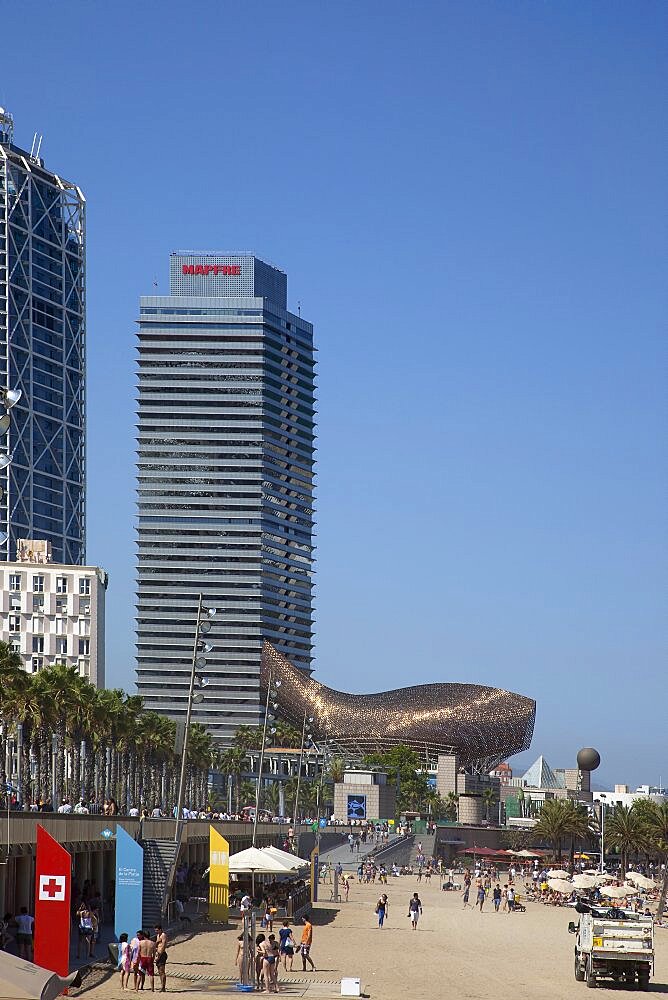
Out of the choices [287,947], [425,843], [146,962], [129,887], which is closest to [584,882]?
[287,947]

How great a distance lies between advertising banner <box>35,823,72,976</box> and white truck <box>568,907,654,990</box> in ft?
50.8

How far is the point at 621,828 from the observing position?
117 m

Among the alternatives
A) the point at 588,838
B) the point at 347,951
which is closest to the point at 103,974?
the point at 347,951

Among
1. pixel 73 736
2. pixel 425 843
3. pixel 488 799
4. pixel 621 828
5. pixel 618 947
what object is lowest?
pixel 425 843

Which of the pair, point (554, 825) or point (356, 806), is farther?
point (356, 806)

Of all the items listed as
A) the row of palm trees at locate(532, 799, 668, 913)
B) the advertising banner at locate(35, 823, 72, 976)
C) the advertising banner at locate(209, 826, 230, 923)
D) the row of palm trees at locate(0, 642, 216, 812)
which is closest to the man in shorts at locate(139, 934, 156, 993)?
the advertising banner at locate(35, 823, 72, 976)

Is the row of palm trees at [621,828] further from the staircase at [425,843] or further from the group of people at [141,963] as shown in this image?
the group of people at [141,963]

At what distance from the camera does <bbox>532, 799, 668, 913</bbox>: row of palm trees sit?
114 metres

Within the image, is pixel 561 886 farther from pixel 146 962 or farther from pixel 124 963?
pixel 124 963

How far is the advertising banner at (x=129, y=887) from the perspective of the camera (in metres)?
37.1

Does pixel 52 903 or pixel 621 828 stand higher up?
pixel 52 903

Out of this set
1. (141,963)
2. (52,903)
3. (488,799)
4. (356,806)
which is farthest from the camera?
(488,799)

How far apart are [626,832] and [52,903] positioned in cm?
9497

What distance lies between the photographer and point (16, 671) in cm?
6900
